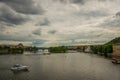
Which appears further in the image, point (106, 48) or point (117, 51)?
point (106, 48)

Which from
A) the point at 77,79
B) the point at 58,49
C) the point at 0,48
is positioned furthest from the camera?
the point at 58,49

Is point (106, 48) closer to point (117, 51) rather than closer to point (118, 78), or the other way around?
point (117, 51)

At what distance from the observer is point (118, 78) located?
91.9ft

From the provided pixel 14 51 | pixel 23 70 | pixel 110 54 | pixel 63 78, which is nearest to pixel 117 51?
pixel 110 54

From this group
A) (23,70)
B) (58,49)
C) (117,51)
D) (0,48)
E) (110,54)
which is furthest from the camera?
(58,49)

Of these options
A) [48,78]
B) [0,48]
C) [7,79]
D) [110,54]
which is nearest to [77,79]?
[48,78]

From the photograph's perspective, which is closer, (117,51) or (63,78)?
(63,78)

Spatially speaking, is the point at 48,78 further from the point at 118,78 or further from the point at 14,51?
the point at 14,51

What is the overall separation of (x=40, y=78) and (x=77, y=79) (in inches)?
192

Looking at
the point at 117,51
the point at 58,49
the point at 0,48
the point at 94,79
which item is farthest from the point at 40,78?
the point at 58,49

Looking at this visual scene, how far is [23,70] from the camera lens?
120ft

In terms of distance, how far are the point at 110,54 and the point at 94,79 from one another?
52.8 metres

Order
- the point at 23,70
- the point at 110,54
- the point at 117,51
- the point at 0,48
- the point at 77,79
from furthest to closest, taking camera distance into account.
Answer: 1. the point at 0,48
2. the point at 110,54
3. the point at 117,51
4. the point at 23,70
5. the point at 77,79

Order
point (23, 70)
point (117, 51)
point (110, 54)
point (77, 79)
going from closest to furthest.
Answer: point (77, 79)
point (23, 70)
point (117, 51)
point (110, 54)
